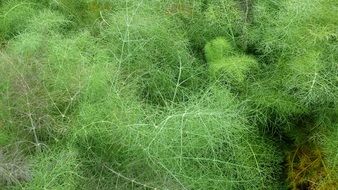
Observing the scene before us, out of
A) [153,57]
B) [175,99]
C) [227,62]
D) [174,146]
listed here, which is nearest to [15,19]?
[153,57]

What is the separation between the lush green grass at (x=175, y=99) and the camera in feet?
9.20

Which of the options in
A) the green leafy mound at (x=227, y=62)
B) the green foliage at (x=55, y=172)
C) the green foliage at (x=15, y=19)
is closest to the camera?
the green foliage at (x=55, y=172)

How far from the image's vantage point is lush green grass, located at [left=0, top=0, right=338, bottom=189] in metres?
2.80

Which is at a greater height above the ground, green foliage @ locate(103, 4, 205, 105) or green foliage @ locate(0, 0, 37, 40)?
green foliage @ locate(0, 0, 37, 40)

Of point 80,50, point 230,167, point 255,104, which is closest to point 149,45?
point 80,50

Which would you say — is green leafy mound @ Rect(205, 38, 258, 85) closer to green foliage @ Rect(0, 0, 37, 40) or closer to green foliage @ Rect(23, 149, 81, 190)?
green foliage @ Rect(23, 149, 81, 190)

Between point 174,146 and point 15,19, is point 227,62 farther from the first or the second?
point 15,19

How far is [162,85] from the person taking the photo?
3.31 meters

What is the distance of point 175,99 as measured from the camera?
3.23 meters

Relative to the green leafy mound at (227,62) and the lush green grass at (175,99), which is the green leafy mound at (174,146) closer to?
the lush green grass at (175,99)

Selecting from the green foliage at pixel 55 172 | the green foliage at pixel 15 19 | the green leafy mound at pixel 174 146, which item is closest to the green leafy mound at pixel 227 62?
the green leafy mound at pixel 174 146

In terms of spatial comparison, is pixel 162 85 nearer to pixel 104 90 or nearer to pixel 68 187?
pixel 104 90

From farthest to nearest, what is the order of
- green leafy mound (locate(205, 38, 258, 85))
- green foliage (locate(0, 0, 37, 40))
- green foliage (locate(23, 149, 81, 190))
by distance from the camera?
green foliage (locate(0, 0, 37, 40)) < green leafy mound (locate(205, 38, 258, 85)) < green foliage (locate(23, 149, 81, 190))

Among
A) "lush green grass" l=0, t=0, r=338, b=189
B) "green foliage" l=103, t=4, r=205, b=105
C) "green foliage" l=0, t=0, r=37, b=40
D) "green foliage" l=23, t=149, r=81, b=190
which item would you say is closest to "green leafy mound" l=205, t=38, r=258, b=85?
"lush green grass" l=0, t=0, r=338, b=189
